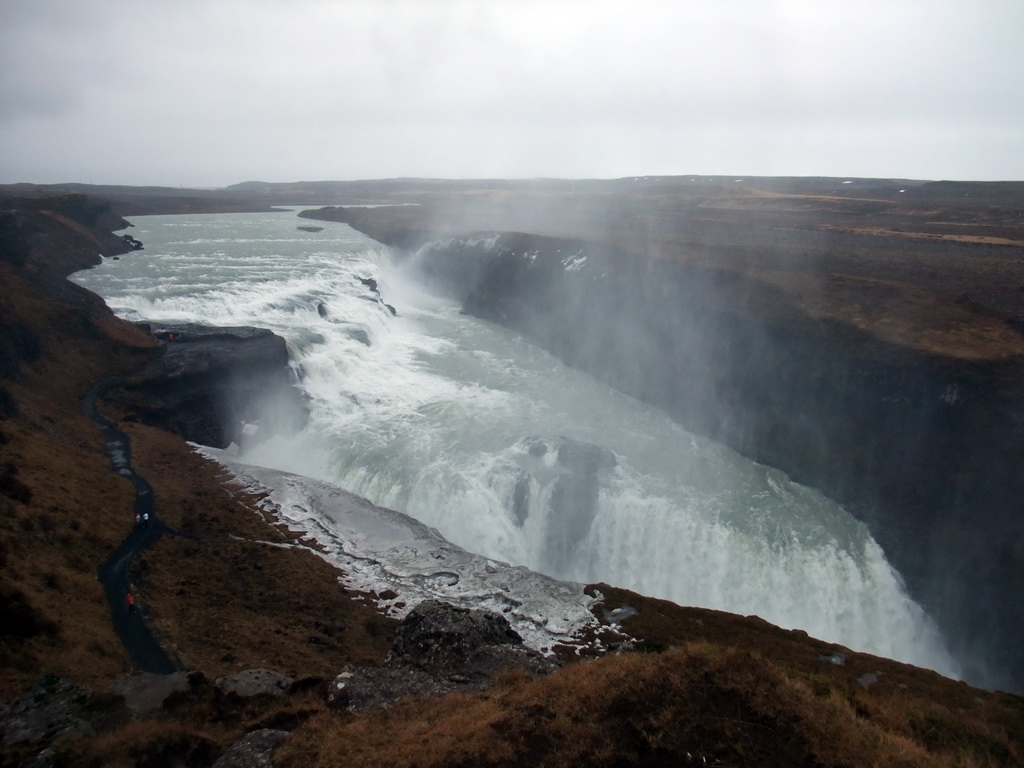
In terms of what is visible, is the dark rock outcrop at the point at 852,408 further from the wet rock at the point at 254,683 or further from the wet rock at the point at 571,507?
the wet rock at the point at 254,683

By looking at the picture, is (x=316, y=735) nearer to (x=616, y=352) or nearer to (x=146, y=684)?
(x=146, y=684)

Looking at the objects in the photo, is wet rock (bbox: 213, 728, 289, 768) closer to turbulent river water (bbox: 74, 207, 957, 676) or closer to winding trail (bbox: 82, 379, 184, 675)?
winding trail (bbox: 82, 379, 184, 675)

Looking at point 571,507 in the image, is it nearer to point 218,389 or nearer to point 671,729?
point 671,729

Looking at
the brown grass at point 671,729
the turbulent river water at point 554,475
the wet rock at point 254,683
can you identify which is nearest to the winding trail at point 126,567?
the wet rock at point 254,683

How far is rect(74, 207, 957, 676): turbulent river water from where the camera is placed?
759 inches

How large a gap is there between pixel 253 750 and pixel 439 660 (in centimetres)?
408

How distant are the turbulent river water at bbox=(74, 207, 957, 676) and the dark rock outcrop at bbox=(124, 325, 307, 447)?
1138mm

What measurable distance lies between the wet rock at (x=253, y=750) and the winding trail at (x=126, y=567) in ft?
11.3

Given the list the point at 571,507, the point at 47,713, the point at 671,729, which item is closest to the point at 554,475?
the point at 571,507

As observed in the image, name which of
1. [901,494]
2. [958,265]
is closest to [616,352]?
[901,494]

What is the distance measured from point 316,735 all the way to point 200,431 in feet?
64.8

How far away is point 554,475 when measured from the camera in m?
22.2

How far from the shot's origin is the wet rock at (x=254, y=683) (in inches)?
384

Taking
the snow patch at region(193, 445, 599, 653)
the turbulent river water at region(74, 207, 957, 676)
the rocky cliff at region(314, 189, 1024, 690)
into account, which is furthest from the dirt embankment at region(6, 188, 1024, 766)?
the rocky cliff at region(314, 189, 1024, 690)
